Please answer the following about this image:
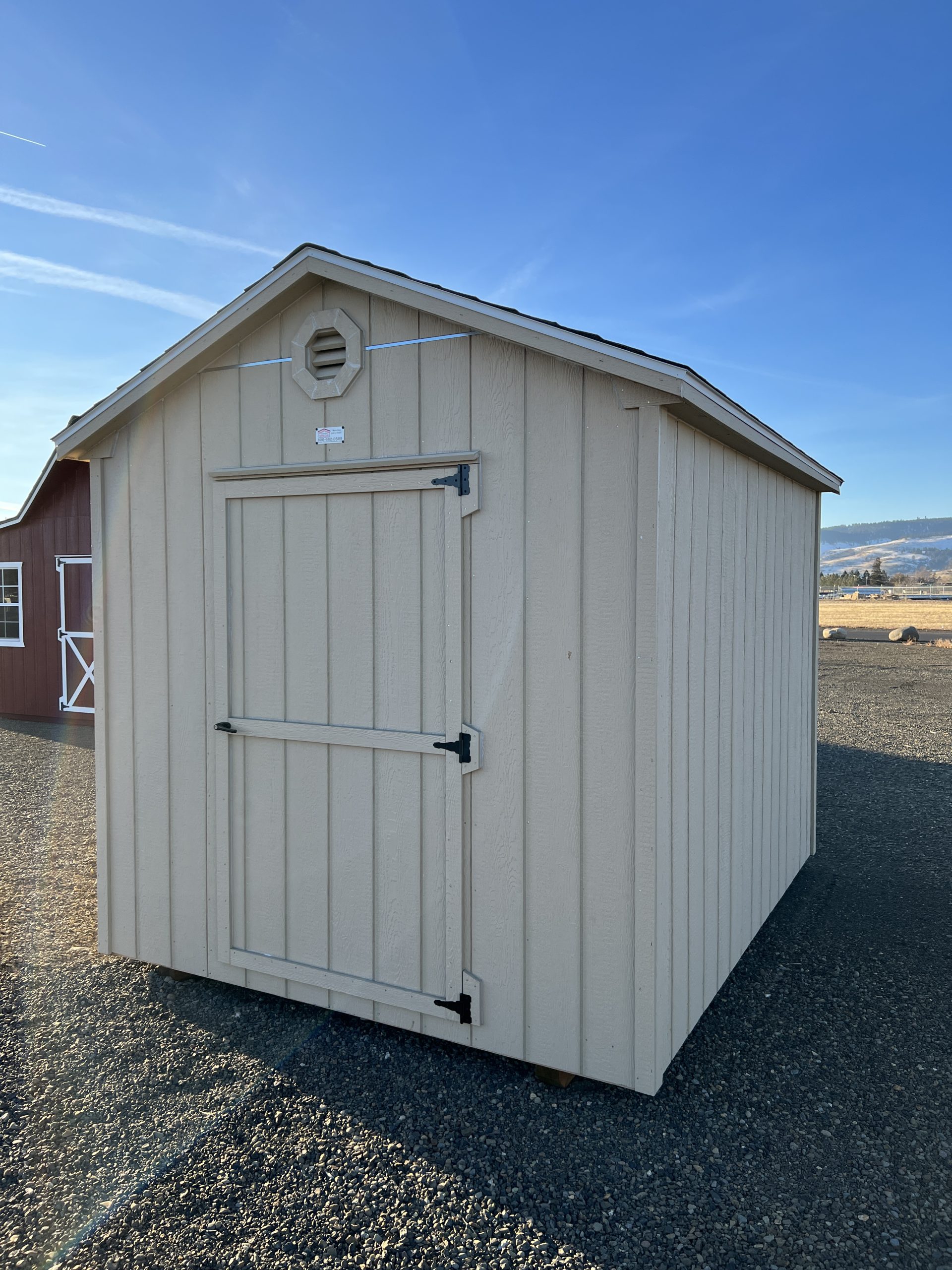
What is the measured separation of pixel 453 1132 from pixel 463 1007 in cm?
47

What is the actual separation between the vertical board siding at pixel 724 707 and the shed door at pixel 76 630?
9791 mm

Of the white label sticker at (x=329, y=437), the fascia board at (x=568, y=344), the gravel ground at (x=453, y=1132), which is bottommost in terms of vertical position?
the gravel ground at (x=453, y=1132)

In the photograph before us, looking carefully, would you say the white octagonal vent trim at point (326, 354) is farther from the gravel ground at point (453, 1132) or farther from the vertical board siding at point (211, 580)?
the gravel ground at point (453, 1132)

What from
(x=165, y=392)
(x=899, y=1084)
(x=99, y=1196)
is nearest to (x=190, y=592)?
(x=165, y=392)

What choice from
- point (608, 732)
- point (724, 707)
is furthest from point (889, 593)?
point (608, 732)

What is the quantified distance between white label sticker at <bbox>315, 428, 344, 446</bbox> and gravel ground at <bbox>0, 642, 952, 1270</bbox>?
7.89ft

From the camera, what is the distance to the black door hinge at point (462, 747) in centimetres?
289

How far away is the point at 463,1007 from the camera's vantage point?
292cm

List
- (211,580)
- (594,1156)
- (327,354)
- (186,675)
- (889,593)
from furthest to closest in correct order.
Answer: (889,593), (186,675), (211,580), (327,354), (594,1156)

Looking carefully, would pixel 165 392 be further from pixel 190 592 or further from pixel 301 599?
pixel 301 599

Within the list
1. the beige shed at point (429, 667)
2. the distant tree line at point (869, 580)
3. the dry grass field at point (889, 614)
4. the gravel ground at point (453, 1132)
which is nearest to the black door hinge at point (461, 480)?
the beige shed at point (429, 667)

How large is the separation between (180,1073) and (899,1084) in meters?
2.65

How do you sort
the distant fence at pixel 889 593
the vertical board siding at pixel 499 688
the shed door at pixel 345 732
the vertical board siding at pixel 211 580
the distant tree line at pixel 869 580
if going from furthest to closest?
the distant tree line at pixel 869 580
the distant fence at pixel 889 593
the vertical board siding at pixel 211 580
the shed door at pixel 345 732
the vertical board siding at pixel 499 688

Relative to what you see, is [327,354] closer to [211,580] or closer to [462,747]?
[211,580]
